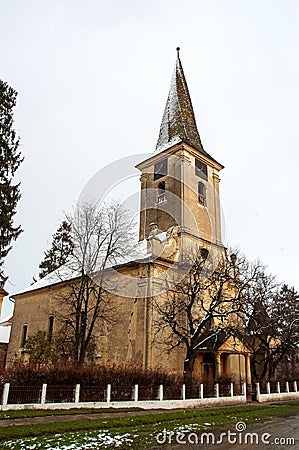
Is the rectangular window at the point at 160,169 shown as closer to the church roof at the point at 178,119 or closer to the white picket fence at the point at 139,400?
the church roof at the point at 178,119

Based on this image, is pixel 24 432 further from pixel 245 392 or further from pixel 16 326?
pixel 16 326

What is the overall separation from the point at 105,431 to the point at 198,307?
1578 cm

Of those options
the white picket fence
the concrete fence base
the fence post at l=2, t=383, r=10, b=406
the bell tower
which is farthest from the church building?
the fence post at l=2, t=383, r=10, b=406

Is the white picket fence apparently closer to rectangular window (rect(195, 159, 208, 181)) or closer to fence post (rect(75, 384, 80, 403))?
fence post (rect(75, 384, 80, 403))

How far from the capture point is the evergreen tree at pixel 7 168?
1898cm

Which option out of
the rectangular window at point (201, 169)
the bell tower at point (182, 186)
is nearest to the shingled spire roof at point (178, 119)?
the bell tower at point (182, 186)

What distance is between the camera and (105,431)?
10.5 metres

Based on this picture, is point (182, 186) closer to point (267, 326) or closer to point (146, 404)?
point (267, 326)

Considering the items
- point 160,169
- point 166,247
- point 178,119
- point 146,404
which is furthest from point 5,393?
point 178,119

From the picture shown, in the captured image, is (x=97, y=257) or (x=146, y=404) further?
(x=97, y=257)

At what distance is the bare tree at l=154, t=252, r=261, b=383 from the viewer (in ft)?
70.4

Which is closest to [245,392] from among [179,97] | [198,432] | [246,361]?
[246,361]

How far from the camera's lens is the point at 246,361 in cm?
2566

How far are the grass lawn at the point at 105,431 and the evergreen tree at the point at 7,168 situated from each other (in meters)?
9.83
